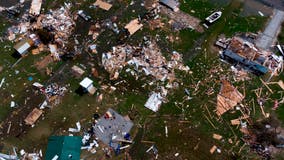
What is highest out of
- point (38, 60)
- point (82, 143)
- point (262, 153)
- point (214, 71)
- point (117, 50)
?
point (38, 60)

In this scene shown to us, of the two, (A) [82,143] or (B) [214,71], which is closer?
(A) [82,143]

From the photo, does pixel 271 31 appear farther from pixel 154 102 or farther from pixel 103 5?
pixel 103 5

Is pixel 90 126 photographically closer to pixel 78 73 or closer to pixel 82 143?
pixel 82 143

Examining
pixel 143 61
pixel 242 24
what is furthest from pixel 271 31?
pixel 143 61

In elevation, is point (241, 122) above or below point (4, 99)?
below

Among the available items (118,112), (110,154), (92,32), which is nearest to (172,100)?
(118,112)

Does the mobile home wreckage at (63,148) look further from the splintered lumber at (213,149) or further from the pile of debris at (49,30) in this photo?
the splintered lumber at (213,149)

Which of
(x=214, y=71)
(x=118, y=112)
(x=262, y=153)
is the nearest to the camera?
(x=262, y=153)
